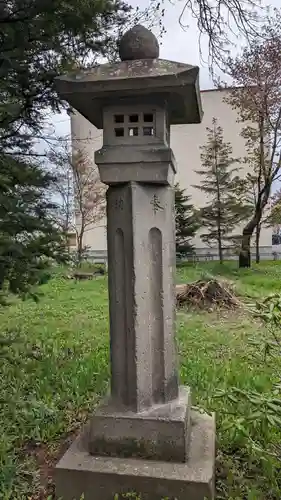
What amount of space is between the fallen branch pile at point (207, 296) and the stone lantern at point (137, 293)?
172 inches

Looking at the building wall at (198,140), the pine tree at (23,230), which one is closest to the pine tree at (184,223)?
the building wall at (198,140)

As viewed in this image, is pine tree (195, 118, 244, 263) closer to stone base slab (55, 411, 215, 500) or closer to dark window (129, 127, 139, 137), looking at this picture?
dark window (129, 127, 139, 137)

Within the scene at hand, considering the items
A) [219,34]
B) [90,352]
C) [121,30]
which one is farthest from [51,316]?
[219,34]

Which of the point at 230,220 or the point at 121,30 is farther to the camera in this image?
the point at 230,220

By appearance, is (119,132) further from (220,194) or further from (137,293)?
(220,194)

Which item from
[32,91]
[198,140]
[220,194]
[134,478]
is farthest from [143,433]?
[198,140]

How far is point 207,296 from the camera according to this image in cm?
652

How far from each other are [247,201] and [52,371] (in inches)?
433

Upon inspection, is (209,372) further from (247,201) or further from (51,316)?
(247,201)

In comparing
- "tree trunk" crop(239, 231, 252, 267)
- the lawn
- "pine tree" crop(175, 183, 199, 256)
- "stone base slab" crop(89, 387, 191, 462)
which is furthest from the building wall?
"stone base slab" crop(89, 387, 191, 462)

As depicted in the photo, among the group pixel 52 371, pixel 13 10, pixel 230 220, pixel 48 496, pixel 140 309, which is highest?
pixel 13 10

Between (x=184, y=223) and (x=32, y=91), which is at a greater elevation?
(x=32, y=91)

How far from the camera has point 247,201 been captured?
13.3m

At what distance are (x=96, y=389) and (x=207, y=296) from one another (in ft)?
12.2
